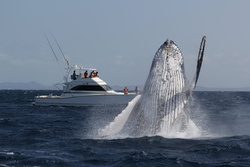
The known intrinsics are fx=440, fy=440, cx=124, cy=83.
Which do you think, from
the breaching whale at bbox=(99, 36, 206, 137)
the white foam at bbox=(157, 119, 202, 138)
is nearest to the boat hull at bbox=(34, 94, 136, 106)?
the white foam at bbox=(157, 119, 202, 138)

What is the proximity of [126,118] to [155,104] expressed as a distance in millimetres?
977

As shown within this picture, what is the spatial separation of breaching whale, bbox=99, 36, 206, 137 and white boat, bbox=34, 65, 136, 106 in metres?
26.0

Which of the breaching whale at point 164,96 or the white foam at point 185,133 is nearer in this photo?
the breaching whale at point 164,96

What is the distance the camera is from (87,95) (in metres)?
38.8

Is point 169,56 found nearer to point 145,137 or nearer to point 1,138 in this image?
point 145,137

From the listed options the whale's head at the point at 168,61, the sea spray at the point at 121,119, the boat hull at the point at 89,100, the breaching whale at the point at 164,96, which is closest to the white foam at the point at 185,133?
the breaching whale at the point at 164,96

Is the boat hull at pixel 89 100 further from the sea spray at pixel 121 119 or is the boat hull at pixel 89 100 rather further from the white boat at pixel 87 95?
the sea spray at pixel 121 119

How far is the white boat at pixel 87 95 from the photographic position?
1517 inches

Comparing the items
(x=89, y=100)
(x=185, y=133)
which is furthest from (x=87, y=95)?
(x=185, y=133)

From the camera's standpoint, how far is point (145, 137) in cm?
1248

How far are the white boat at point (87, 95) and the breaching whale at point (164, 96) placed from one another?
25963 millimetres

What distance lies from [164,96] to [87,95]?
27322 mm

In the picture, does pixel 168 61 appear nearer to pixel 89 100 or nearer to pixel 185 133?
pixel 185 133

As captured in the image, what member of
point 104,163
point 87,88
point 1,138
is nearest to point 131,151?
point 104,163
